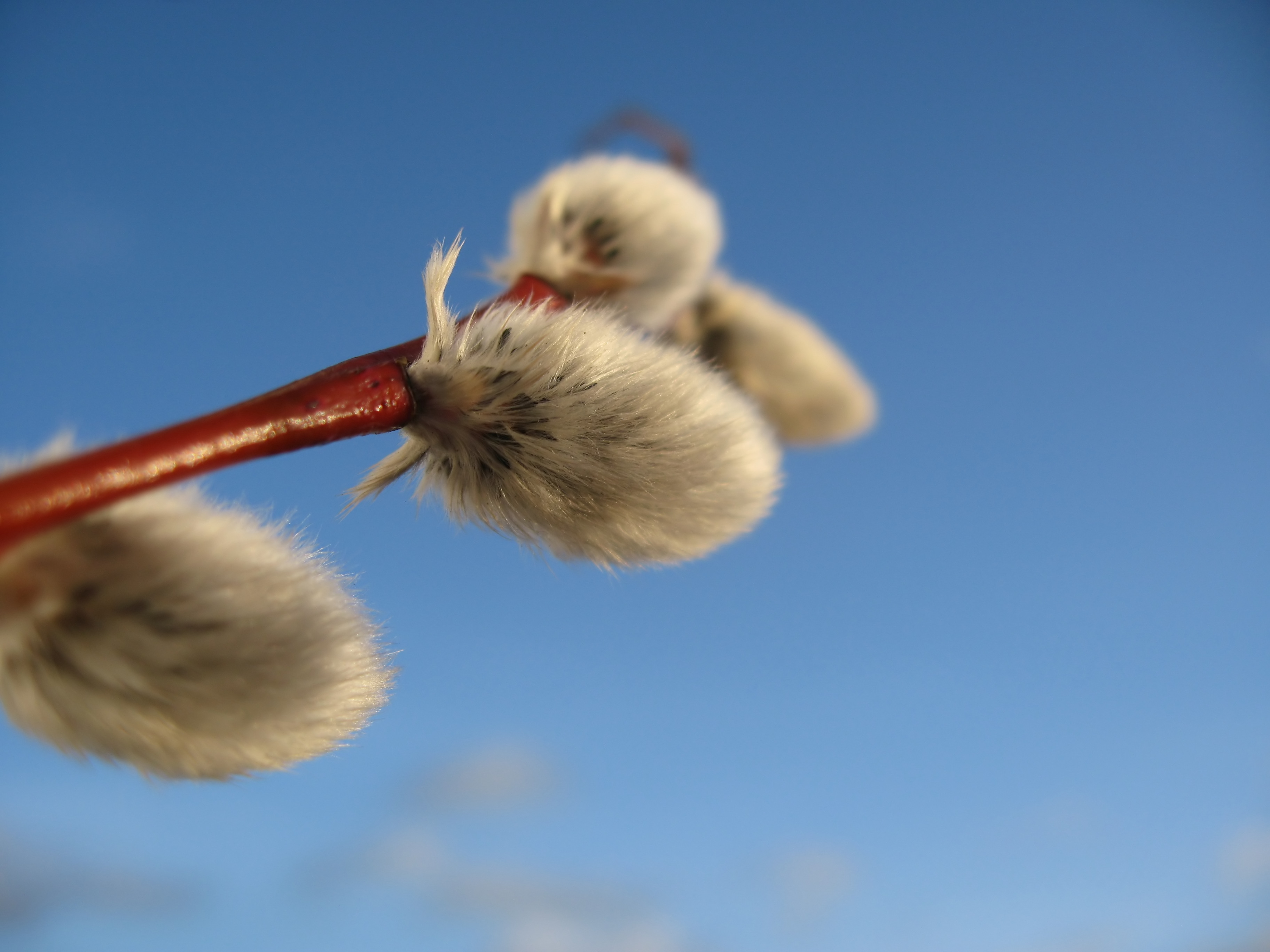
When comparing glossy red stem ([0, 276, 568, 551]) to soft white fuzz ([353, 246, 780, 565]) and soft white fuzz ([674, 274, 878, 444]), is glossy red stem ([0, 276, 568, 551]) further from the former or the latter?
soft white fuzz ([674, 274, 878, 444])

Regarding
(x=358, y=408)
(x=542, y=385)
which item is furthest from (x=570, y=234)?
(x=358, y=408)

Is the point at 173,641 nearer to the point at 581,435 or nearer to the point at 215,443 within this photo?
the point at 215,443

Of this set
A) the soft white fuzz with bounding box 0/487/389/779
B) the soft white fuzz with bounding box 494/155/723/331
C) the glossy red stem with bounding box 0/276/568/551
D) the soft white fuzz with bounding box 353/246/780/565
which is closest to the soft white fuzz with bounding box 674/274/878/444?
the soft white fuzz with bounding box 494/155/723/331

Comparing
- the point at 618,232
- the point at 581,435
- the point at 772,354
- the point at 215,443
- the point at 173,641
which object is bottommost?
the point at 173,641

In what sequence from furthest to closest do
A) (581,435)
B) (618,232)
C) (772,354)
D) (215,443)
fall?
1. (772,354)
2. (618,232)
3. (581,435)
4. (215,443)

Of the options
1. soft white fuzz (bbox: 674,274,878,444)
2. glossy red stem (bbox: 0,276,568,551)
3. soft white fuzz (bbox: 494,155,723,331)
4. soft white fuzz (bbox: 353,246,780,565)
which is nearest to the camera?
glossy red stem (bbox: 0,276,568,551)

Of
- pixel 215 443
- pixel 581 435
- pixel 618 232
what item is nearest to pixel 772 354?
pixel 618 232

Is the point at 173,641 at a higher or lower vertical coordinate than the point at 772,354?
lower
